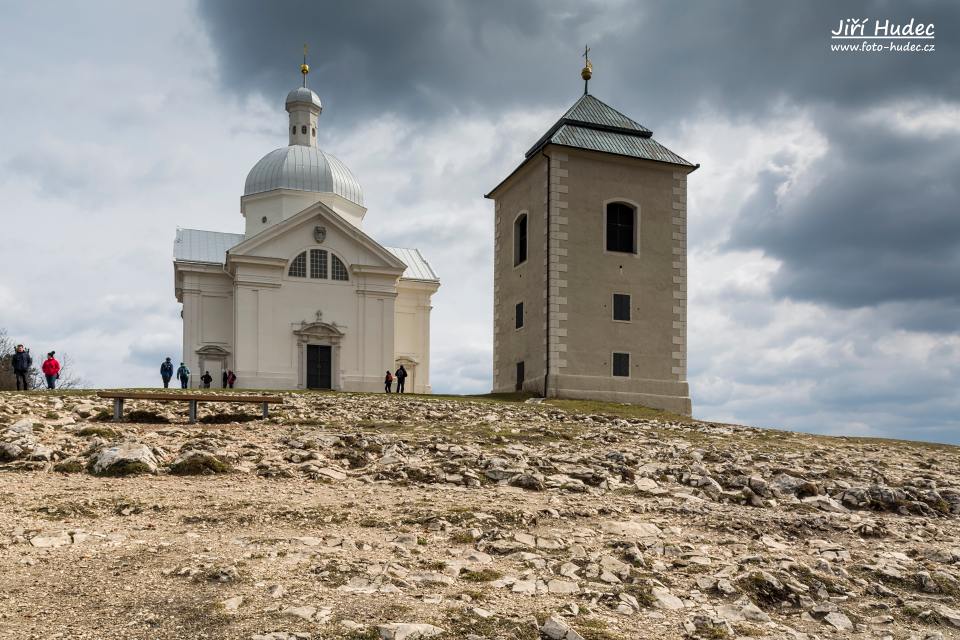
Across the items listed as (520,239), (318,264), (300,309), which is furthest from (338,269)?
(520,239)

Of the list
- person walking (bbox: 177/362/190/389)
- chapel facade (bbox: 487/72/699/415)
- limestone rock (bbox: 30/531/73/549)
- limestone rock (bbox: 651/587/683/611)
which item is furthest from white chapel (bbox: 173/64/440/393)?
limestone rock (bbox: 651/587/683/611)

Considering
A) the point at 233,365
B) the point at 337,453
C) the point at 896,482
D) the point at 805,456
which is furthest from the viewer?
the point at 233,365

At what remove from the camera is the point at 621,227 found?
111 feet

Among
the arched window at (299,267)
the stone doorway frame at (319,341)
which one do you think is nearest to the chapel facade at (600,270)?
the stone doorway frame at (319,341)

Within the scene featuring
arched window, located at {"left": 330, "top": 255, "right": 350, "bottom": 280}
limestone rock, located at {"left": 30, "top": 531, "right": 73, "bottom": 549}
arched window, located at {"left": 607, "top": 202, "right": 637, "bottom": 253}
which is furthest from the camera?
arched window, located at {"left": 330, "top": 255, "right": 350, "bottom": 280}

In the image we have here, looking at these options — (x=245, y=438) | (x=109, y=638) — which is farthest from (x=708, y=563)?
(x=245, y=438)

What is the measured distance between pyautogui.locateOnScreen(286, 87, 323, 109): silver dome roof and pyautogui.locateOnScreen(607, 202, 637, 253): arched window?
81.2 ft

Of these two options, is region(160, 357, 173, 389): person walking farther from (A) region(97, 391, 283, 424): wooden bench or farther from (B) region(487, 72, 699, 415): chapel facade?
(A) region(97, 391, 283, 424): wooden bench

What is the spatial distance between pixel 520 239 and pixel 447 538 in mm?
26453

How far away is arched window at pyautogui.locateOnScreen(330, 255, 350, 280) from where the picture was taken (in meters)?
42.0

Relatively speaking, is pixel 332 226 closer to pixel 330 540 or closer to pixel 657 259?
pixel 657 259

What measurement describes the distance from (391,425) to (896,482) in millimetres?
9795

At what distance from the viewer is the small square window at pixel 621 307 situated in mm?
32828

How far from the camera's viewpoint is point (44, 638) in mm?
7102
